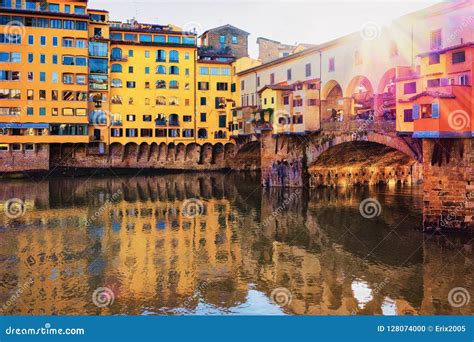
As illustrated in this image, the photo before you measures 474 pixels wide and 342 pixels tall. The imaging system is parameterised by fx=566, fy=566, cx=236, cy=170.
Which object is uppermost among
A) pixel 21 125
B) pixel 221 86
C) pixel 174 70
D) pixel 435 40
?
pixel 174 70

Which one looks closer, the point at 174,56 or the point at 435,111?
the point at 435,111

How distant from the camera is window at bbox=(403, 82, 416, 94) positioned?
31206 mm

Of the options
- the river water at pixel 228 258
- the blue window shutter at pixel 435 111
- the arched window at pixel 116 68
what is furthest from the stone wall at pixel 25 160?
the blue window shutter at pixel 435 111

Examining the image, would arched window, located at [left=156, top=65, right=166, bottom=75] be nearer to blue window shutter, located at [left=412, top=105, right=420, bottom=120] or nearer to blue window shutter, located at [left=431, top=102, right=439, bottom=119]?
blue window shutter, located at [left=412, top=105, right=420, bottom=120]

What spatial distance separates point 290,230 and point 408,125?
8.78 m

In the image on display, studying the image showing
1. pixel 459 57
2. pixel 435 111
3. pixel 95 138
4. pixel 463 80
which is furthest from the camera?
pixel 95 138

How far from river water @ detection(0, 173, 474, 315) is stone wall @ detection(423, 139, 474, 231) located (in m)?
1.16

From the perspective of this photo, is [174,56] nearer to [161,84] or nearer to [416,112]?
[161,84]

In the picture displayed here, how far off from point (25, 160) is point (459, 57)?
48784 mm

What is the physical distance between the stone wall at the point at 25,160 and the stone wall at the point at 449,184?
153 ft

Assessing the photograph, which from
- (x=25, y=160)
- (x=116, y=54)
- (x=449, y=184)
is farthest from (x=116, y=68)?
(x=449, y=184)

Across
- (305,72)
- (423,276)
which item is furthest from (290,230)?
(305,72)

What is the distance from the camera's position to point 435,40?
31.2 meters

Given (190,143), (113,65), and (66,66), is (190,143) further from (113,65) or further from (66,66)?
(66,66)
